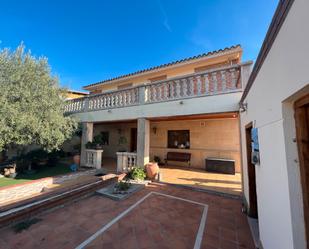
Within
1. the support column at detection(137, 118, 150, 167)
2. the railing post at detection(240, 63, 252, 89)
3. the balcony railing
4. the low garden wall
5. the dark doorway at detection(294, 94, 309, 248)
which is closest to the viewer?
the dark doorway at detection(294, 94, 309, 248)

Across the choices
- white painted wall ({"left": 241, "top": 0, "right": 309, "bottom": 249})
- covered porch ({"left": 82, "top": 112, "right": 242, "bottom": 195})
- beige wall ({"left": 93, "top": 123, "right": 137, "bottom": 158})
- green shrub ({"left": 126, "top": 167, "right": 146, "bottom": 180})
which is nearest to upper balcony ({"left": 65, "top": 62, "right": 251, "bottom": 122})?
covered porch ({"left": 82, "top": 112, "right": 242, "bottom": 195})

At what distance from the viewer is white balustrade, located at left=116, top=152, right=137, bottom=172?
8.40 m

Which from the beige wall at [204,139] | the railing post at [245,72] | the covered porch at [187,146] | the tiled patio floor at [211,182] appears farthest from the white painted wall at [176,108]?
the beige wall at [204,139]

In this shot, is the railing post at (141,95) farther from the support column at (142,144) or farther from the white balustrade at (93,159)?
the white balustrade at (93,159)

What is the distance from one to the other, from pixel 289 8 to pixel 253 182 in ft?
13.1

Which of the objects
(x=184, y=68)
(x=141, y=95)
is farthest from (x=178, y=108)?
(x=184, y=68)

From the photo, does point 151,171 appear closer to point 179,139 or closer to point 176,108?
point 176,108

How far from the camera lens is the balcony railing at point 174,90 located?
595 cm

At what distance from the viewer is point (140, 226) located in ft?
12.7

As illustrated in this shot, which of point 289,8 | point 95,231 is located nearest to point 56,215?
point 95,231

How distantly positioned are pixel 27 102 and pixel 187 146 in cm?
950

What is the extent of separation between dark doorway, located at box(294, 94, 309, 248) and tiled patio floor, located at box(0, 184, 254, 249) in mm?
2371

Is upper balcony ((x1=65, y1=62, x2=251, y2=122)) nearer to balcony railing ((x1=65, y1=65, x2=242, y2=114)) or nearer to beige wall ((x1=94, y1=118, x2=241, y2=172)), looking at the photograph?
balcony railing ((x1=65, y1=65, x2=242, y2=114))

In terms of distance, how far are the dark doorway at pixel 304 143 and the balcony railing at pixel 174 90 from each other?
14.7ft
